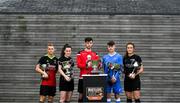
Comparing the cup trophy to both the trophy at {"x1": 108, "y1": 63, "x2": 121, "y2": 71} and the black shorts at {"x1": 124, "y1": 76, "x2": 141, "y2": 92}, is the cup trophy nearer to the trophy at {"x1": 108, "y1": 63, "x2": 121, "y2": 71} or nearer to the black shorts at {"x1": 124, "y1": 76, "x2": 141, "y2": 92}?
the trophy at {"x1": 108, "y1": 63, "x2": 121, "y2": 71}

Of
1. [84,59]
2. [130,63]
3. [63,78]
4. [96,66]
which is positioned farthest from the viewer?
[130,63]

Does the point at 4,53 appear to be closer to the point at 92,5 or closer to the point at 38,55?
the point at 38,55

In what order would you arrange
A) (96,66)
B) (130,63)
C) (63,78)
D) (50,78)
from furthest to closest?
(50,78) < (130,63) < (63,78) < (96,66)

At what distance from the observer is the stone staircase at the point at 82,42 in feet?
45.4

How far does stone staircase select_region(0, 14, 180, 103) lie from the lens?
45.4 feet

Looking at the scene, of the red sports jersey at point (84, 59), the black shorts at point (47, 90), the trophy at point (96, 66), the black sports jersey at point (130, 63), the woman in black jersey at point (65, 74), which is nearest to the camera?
the trophy at point (96, 66)

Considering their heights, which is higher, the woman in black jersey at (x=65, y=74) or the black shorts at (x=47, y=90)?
the woman in black jersey at (x=65, y=74)

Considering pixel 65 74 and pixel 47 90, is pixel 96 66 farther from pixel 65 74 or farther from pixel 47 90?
pixel 47 90

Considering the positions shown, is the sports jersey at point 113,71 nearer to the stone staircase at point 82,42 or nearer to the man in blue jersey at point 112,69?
the man in blue jersey at point 112,69

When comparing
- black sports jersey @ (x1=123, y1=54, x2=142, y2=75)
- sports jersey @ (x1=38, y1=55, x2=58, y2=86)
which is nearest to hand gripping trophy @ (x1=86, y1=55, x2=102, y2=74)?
black sports jersey @ (x1=123, y1=54, x2=142, y2=75)

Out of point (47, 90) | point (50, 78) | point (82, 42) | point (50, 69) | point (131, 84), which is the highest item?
point (82, 42)

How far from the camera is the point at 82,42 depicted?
578 inches

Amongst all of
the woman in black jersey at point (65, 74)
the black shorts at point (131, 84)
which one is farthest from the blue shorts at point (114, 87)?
the woman in black jersey at point (65, 74)

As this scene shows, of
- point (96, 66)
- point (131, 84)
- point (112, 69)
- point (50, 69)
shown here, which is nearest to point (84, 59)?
point (96, 66)
